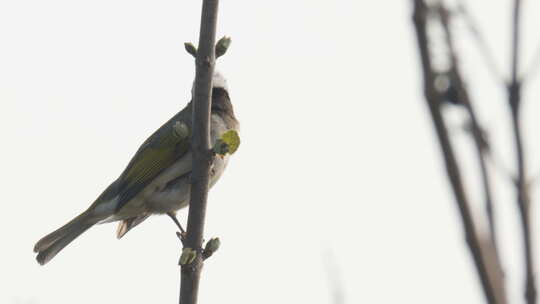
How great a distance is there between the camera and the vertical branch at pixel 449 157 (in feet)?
4.85

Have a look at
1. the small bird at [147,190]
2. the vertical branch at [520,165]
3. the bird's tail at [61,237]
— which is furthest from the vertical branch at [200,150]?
the bird's tail at [61,237]

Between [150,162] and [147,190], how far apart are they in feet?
1.16

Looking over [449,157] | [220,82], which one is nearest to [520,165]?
[449,157]

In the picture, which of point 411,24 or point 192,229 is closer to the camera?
point 411,24

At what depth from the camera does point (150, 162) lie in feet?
26.8

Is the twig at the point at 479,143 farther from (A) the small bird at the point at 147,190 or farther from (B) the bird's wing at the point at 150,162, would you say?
(B) the bird's wing at the point at 150,162

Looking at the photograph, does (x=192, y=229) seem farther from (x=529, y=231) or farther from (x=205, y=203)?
(x=529, y=231)

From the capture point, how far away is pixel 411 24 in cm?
152

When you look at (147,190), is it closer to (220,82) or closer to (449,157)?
(220,82)

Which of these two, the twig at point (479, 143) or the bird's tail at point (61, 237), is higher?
the twig at point (479, 143)

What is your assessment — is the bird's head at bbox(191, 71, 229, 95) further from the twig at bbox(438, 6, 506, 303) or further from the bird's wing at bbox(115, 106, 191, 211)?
the twig at bbox(438, 6, 506, 303)

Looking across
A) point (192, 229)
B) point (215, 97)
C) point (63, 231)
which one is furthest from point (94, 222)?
point (192, 229)

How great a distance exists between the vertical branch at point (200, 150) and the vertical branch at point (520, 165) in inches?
94.7

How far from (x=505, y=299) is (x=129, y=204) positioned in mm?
6677
